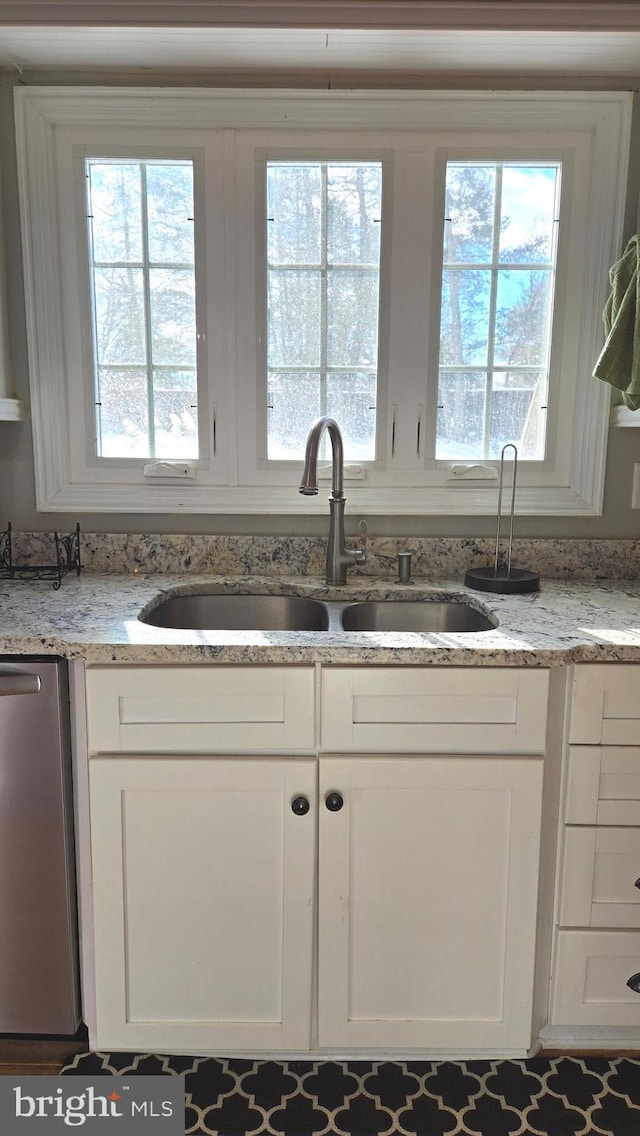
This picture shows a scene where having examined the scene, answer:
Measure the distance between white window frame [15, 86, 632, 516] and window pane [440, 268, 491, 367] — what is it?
0.04m

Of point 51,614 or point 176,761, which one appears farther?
point 51,614

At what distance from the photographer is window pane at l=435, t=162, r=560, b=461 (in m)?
1.95

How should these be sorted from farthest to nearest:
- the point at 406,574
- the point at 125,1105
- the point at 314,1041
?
the point at 406,574 → the point at 314,1041 → the point at 125,1105

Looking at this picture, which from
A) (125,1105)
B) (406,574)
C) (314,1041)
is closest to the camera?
(125,1105)

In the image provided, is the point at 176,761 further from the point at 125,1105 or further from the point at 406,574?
the point at 406,574

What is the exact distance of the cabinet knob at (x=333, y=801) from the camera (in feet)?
4.75

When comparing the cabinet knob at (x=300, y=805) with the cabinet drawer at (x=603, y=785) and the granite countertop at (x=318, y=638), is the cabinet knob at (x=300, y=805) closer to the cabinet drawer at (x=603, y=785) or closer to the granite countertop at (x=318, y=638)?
the granite countertop at (x=318, y=638)

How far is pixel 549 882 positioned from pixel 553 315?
1.38 meters

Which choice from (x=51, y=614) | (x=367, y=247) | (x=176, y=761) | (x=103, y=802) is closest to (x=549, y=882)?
(x=176, y=761)

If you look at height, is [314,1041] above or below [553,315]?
below

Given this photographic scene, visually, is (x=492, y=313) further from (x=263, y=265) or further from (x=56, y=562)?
(x=56, y=562)

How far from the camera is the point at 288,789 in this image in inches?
57.5

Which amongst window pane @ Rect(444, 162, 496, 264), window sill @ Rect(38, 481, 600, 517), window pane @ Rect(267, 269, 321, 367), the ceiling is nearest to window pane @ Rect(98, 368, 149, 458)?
window sill @ Rect(38, 481, 600, 517)

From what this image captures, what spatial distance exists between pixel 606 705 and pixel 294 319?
48.6 inches
